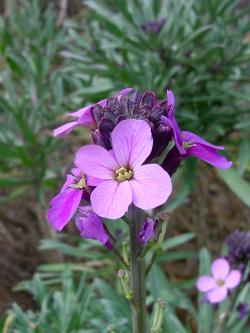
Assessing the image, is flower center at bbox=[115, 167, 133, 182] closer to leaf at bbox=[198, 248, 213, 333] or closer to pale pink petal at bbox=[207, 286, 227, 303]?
pale pink petal at bbox=[207, 286, 227, 303]

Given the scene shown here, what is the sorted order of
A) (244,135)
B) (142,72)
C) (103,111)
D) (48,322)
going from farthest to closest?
(244,135), (142,72), (48,322), (103,111)

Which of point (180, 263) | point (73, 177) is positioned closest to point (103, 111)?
point (73, 177)

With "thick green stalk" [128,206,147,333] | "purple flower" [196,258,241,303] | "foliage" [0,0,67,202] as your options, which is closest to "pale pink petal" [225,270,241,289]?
"purple flower" [196,258,241,303]

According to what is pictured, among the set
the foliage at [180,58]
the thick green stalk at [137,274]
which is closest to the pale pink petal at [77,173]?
the thick green stalk at [137,274]

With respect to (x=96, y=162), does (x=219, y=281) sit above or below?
below

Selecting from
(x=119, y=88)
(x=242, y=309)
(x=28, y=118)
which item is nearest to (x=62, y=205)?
(x=242, y=309)

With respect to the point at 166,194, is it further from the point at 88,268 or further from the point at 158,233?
the point at 88,268

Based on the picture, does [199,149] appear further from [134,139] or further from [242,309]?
[242,309]
